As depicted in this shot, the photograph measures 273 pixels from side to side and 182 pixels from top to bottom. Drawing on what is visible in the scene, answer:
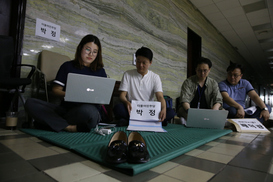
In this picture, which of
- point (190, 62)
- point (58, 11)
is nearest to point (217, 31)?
point (190, 62)

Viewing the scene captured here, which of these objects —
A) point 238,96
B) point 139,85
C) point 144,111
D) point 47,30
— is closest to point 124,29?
point 47,30

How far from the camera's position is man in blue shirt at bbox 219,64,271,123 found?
204cm

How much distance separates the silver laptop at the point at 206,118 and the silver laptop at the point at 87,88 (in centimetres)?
93

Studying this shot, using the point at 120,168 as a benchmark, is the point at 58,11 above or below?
above

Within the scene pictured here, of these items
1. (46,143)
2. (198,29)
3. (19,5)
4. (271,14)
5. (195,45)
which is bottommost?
(46,143)

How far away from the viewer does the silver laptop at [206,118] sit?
1688 mm

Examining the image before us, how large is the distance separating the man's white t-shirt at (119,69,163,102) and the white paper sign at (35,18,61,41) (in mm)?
942

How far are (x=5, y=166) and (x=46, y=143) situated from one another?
364 mm

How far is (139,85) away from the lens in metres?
1.81

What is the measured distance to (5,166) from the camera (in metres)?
0.65

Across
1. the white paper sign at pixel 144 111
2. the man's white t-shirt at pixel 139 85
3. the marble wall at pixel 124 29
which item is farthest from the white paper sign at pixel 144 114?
the marble wall at pixel 124 29

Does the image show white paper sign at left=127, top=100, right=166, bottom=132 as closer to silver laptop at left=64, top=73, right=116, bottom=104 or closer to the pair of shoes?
silver laptop at left=64, top=73, right=116, bottom=104

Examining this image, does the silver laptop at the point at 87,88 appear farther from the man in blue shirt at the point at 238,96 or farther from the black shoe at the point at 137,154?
the man in blue shirt at the point at 238,96

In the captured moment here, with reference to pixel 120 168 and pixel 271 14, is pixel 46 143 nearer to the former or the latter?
pixel 120 168
